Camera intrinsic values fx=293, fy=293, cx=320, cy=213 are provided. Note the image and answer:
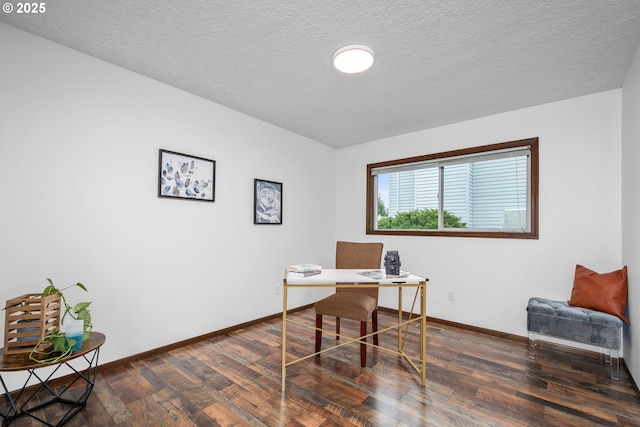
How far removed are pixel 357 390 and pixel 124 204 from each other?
94.2 inches

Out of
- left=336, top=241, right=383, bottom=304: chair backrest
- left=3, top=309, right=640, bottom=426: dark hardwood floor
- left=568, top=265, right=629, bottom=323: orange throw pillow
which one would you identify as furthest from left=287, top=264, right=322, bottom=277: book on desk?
left=568, top=265, right=629, bottom=323: orange throw pillow

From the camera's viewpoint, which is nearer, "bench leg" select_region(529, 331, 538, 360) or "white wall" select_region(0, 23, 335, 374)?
"white wall" select_region(0, 23, 335, 374)

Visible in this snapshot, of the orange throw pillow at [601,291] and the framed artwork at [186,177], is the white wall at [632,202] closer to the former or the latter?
the orange throw pillow at [601,291]

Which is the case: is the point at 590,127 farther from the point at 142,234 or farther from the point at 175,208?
the point at 142,234

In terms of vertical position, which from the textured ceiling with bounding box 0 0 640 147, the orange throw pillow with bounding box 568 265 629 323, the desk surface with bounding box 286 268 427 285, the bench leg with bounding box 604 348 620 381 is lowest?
the bench leg with bounding box 604 348 620 381

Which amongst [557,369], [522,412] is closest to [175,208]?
[522,412]

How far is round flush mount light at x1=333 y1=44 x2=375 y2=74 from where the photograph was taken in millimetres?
2119

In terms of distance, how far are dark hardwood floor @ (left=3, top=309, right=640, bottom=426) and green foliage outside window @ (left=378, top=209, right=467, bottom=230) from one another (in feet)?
4.82

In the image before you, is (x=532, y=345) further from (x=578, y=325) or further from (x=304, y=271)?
(x=304, y=271)

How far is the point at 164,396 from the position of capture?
2031mm

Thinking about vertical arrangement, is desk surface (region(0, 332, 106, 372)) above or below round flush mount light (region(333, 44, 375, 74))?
below

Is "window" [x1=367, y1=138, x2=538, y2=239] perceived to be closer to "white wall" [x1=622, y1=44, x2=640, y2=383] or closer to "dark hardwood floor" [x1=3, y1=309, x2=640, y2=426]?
"white wall" [x1=622, y1=44, x2=640, y2=383]

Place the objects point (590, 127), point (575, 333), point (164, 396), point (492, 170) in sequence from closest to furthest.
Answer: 1. point (164, 396)
2. point (575, 333)
3. point (590, 127)
4. point (492, 170)

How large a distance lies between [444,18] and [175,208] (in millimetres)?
2665
